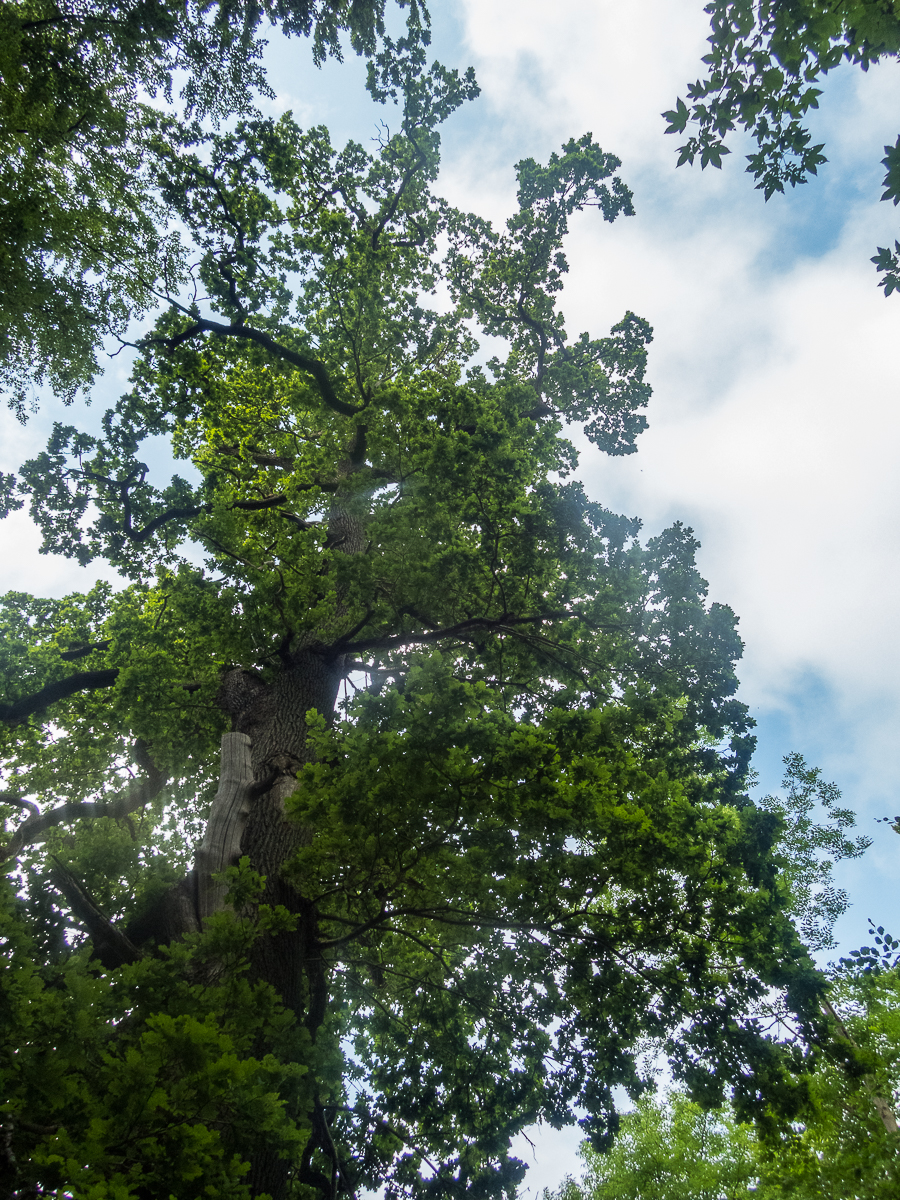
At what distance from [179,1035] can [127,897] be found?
133 inches

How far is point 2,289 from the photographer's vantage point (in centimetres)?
622

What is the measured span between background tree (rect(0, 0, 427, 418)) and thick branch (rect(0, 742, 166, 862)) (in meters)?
5.31

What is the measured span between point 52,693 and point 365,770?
577cm

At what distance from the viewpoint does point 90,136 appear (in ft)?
24.1

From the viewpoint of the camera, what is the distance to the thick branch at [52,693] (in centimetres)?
761

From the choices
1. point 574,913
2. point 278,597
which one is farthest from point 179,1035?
point 278,597

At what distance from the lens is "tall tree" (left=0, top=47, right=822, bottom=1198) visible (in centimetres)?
394

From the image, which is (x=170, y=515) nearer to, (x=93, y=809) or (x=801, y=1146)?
(x=93, y=809)

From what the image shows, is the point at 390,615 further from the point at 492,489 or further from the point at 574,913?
the point at 574,913

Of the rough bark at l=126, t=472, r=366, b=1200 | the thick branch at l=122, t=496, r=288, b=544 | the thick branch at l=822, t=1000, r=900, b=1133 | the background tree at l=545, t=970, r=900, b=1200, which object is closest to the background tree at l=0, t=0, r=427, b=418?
the thick branch at l=122, t=496, r=288, b=544

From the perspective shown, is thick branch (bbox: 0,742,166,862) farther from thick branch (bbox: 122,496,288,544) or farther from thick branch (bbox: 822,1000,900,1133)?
thick branch (bbox: 822,1000,900,1133)

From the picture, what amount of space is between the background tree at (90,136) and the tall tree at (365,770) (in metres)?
1.26

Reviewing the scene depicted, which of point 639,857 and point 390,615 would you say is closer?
point 639,857

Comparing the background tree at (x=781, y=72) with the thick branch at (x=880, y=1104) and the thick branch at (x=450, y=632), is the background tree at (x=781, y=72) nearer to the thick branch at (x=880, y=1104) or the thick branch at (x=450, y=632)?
the thick branch at (x=450, y=632)
